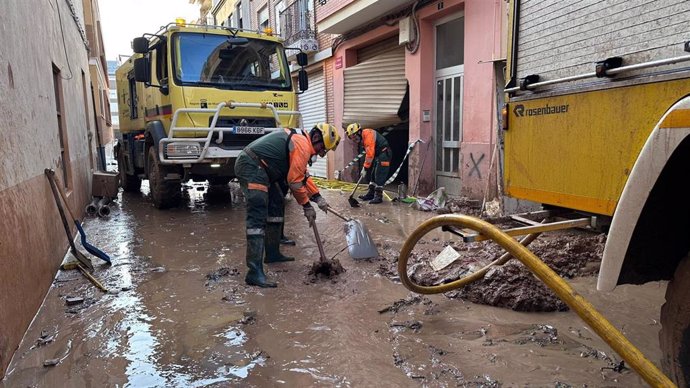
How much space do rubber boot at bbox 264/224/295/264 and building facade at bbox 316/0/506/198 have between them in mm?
4047

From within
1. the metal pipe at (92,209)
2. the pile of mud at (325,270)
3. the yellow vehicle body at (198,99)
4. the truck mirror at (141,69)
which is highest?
the truck mirror at (141,69)

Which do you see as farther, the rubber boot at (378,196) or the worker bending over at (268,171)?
the rubber boot at (378,196)

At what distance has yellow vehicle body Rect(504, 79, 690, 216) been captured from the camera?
1.94m

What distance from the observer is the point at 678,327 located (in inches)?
72.1

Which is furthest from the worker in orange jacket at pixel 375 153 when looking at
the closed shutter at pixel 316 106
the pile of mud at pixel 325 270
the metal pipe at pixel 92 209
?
the closed shutter at pixel 316 106

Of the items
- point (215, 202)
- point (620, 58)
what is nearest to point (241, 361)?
point (620, 58)

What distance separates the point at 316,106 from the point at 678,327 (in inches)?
546

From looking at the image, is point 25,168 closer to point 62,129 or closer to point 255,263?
point 255,263

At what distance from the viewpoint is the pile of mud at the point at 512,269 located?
137 inches

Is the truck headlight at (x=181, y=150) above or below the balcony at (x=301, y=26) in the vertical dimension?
below

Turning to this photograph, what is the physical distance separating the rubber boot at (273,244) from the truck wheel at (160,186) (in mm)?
3445

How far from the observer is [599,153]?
86.3 inches

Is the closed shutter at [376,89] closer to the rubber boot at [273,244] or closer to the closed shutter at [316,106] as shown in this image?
the closed shutter at [316,106]

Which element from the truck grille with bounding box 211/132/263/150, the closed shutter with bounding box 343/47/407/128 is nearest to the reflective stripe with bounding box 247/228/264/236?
the truck grille with bounding box 211/132/263/150
